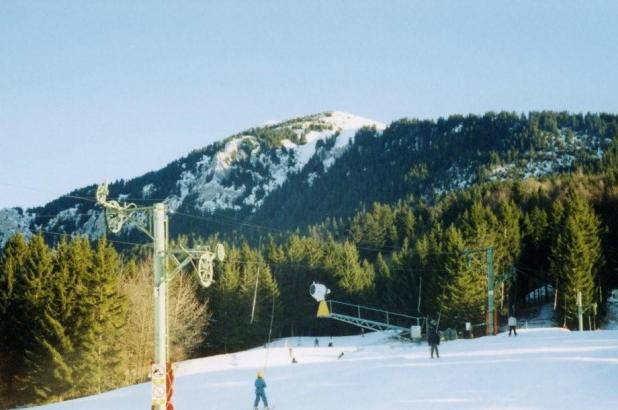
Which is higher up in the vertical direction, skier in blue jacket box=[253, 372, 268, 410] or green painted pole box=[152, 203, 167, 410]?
green painted pole box=[152, 203, 167, 410]

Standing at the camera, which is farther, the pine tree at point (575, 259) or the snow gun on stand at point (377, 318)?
the pine tree at point (575, 259)

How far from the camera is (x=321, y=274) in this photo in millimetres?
93625

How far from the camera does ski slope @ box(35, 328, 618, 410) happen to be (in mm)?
22891

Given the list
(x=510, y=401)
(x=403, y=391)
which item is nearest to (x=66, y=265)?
(x=403, y=391)

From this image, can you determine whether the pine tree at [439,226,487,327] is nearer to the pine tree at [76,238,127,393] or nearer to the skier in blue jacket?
the pine tree at [76,238,127,393]

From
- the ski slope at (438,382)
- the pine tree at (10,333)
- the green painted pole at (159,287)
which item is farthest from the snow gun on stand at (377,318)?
the green painted pole at (159,287)

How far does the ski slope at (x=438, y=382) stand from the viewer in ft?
75.1

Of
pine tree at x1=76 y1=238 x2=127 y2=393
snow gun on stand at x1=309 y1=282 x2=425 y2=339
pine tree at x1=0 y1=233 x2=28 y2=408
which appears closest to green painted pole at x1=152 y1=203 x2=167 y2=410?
pine tree at x1=76 y1=238 x2=127 y2=393

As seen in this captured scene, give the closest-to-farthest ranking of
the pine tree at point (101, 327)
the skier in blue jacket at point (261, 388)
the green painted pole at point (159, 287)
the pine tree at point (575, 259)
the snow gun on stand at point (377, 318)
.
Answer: the green painted pole at point (159, 287)
the skier in blue jacket at point (261, 388)
the pine tree at point (101, 327)
the snow gun on stand at point (377, 318)
the pine tree at point (575, 259)

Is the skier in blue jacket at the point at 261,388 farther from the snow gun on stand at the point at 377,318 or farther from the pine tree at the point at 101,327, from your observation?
the pine tree at the point at 101,327

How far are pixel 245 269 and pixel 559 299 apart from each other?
40497 mm

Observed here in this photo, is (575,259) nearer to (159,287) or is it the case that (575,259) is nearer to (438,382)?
(438,382)

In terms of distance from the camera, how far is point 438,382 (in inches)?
1060

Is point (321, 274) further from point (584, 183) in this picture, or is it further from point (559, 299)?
point (584, 183)
